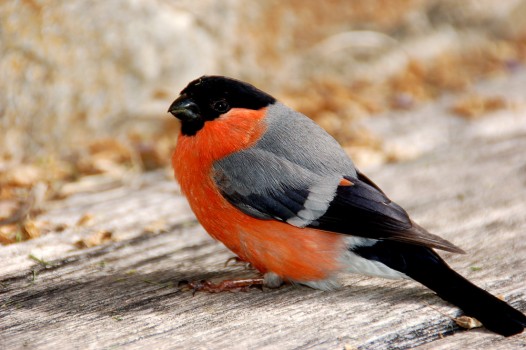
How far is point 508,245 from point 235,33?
9.63ft

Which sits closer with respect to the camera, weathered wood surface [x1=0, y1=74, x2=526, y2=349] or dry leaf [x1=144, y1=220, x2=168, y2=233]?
weathered wood surface [x1=0, y1=74, x2=526, y2=349]

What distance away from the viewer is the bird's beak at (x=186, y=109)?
10.8 ft

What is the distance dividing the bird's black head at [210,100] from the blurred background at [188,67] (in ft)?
3.10

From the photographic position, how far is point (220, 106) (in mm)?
3334

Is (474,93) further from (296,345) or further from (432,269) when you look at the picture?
(296,345)

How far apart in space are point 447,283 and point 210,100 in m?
1.26

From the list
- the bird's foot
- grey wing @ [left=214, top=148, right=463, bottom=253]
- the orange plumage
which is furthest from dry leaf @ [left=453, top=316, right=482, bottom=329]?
the bird's foot

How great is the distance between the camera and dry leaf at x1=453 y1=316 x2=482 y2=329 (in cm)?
266

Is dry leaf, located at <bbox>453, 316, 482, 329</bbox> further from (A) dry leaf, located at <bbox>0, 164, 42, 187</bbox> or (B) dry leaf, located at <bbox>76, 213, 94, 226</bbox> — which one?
(A) dry leaf, located at <bbox>0, 164, 42, 187</bbox>

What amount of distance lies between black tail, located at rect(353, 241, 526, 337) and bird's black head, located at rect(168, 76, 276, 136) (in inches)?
32.1

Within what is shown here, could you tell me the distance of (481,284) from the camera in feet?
9.80

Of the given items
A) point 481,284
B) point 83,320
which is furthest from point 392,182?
point 83,320

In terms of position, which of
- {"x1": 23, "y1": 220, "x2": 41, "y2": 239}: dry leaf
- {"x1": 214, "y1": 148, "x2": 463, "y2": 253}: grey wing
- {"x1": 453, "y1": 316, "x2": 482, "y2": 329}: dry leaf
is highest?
{"x1": 214, "y1": 148, "x2": 463, "y2": 253}: grey wing

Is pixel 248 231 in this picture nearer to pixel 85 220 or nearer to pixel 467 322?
pixel 467 322
